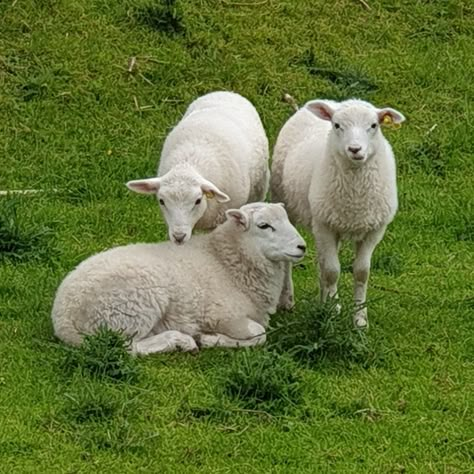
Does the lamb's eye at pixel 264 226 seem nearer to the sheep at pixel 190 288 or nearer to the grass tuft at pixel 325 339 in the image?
the sheep at pixel 190 288

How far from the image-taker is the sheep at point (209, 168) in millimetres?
8688

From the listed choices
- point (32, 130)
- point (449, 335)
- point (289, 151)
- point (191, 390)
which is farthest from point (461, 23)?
point (191, 390)

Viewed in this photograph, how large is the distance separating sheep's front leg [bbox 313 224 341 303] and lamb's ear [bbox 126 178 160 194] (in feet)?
3.23

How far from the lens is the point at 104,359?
7551 mm

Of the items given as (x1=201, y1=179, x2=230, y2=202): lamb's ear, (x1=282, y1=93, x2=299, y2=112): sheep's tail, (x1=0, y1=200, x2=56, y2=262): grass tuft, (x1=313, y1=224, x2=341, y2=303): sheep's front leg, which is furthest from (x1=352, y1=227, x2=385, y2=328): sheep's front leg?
(x1=282, y1=93, x2=299, y2=112): sheep's tail

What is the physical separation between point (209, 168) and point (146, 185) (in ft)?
1.98

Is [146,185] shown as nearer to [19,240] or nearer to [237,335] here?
[237,335]

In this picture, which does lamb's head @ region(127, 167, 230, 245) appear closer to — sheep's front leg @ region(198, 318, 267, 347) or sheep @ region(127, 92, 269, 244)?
sheep @ region(127, 92, 269, 244)

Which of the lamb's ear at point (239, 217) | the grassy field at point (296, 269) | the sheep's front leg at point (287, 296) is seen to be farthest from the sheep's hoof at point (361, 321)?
the lamb's ear at point (239, 217)

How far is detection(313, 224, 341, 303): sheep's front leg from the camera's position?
28.2ft

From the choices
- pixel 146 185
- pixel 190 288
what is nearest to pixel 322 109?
pixel 146 185

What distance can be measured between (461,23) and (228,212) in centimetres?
694

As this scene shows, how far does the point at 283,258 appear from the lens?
28.0 ft

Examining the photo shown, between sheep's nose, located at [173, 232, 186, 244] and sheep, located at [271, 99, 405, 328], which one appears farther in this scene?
sheep's nose, located at [173, 232, 186, 244]
